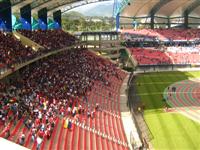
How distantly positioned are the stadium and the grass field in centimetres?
8

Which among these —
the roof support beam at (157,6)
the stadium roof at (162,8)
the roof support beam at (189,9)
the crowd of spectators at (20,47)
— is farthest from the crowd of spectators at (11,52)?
the roof support beam at (189,9)

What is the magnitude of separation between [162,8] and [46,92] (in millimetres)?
67635

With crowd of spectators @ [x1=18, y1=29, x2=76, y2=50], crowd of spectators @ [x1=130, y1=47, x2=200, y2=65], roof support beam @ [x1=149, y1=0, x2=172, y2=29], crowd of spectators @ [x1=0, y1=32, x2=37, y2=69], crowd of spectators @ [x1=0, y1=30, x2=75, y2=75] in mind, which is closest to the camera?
crowd of spectators @ [x1=0, y1=32, x2=37, y2=69]

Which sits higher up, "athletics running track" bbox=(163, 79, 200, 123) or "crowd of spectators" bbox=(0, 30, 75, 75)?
"crowd of spectators" bbox=(0, 30, 75, 75)

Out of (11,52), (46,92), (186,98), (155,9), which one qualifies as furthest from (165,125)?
(155,9)

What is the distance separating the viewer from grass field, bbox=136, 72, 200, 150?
29.0 m

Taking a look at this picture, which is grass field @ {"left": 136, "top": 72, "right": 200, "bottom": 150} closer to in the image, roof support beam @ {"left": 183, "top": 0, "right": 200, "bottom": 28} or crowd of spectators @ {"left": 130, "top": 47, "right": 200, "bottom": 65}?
crowd of spectators @ {"left": 130, "top": 47, "right": 200, "bottom": 65}

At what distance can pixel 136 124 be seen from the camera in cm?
3275

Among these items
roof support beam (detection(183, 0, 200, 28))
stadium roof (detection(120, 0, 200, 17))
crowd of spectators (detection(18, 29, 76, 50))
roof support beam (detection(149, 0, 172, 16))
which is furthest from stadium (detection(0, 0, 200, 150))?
roof support beam (detection(183, 0, 200, 28))

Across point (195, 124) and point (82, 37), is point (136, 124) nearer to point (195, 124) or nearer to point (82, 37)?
point (195, 124)

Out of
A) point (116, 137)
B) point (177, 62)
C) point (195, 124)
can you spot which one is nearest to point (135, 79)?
point (177, 62)

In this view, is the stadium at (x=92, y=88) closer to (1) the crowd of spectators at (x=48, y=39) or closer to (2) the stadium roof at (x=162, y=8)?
(1) the crowd of spectators at (x=48, y=39)

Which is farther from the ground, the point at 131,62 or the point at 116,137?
the point at 116,137

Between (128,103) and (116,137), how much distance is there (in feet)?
38.5
